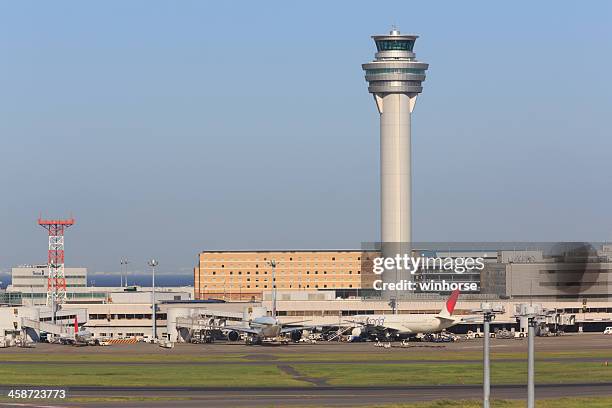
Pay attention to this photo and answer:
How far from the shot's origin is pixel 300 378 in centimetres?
12600

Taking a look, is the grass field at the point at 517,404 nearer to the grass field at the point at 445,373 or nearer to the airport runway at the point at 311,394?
the airport runway at the point at 311,394

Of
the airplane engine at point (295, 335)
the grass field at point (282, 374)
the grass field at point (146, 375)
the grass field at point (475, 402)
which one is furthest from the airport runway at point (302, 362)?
the airplane engine at point (295, 335)

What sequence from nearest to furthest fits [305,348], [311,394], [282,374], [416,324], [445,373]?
1. [311,394]
2. [445,373]
3. [282,374]
4. [305,348]
5. [416,324]

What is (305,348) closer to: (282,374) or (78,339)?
(78,339)

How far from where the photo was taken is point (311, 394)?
109 meters

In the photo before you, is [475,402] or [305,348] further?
[305,348]

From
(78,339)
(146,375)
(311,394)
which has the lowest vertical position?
(311,394)

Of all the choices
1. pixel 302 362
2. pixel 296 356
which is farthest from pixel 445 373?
pixel 296 356

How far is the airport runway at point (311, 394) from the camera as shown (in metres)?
100

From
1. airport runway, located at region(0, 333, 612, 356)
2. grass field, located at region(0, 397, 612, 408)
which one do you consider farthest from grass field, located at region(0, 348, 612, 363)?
grass field, located at region(0, 397, 612, 408)

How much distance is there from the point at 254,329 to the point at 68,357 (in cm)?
4005

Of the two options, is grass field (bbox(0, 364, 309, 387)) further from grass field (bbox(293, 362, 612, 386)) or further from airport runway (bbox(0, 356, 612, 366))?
grass field (bbox(293, 362, 612, 386))

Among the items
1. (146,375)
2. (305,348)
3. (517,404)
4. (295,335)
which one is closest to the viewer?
(517,404)

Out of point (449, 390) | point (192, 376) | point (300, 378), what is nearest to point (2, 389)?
point (192, 376)
